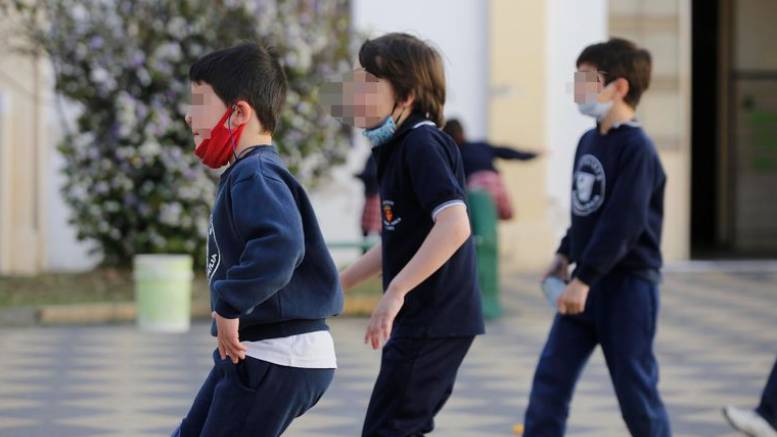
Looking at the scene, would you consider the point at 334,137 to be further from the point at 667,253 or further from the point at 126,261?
the point at 667,253

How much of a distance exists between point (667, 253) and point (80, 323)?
6387mm

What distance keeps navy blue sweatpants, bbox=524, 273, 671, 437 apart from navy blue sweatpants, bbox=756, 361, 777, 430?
0.77m

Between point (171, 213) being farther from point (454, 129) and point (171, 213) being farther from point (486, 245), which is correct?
point (454, 129)

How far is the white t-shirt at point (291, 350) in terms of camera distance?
3.63 m

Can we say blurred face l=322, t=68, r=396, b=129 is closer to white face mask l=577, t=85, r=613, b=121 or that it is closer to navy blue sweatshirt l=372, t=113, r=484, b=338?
navy blue sweatshirt l=372, t=113, r=484, b=338

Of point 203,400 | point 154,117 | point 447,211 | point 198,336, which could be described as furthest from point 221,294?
point 154,117

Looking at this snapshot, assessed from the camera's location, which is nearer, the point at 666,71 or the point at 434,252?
the point at 434,252

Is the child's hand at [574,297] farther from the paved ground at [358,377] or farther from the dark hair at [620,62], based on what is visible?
the paved ground at [358,377]

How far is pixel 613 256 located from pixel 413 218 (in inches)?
37.1

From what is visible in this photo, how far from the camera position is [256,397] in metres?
3.61

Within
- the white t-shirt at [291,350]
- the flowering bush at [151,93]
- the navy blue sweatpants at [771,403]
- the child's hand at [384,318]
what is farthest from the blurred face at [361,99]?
the flowering bush at [151,93]

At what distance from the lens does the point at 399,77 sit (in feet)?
14.1

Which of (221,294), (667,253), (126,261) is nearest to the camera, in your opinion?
(221,294)

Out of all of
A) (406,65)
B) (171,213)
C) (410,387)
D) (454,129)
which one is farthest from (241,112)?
(171,213)
